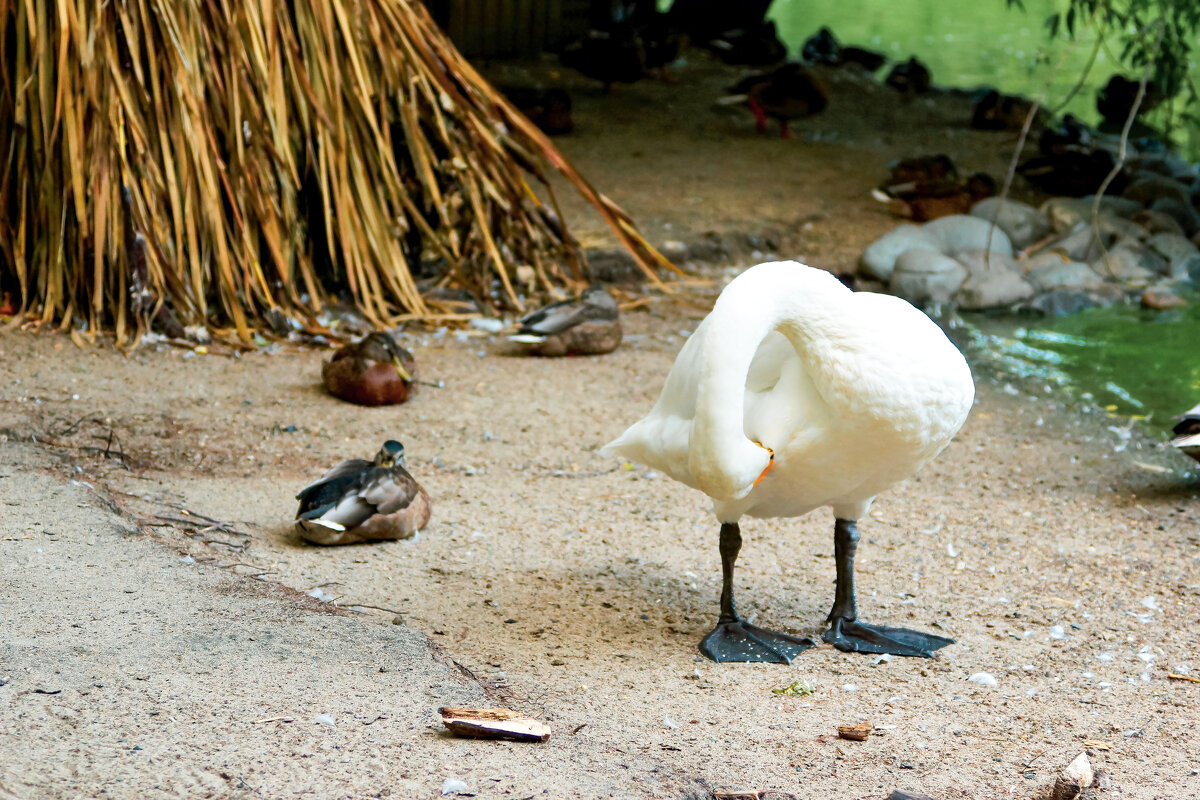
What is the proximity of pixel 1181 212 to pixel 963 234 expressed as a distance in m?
1.94

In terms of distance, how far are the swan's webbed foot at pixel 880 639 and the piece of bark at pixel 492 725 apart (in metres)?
1.10

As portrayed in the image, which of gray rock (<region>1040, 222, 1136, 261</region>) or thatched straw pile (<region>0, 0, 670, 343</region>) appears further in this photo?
gray rock (<region>1040, 222, 1136, 261</region>)

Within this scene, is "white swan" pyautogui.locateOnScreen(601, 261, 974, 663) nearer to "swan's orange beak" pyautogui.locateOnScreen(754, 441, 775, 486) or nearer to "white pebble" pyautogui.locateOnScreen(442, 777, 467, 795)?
"swan's orange beak" pyautogui.locateOnScreen(754, 441, 775, 486)

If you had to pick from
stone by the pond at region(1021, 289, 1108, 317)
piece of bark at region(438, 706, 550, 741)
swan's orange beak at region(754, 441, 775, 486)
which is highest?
swan's orange beak at region(754, 441, 775, 486)

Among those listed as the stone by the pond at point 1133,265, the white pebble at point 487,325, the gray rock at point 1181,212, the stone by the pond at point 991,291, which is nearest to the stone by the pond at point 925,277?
the stone by the pond at point 991,291

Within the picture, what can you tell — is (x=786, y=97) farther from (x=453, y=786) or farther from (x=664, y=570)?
(x=453, y=786)

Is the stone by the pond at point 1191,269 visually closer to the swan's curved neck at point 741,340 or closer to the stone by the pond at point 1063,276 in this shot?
the stone by the pond at point 1063,276

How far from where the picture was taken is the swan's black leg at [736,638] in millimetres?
3176

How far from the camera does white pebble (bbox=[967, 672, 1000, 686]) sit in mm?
3096

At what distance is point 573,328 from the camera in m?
5.88

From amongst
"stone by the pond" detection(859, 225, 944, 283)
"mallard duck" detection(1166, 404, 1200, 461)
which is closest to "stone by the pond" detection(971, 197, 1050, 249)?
"stone by the pond" detection(859, 225, 944, 283)

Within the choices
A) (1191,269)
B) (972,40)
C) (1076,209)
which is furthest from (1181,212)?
(972,40)

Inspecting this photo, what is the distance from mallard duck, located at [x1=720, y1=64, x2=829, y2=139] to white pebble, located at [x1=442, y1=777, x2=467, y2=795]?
324 inches

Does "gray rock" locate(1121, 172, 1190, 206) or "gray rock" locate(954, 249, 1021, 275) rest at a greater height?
"gray rock" locate(1121, 172, 1190, 206)
